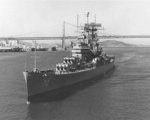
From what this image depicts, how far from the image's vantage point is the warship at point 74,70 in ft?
112

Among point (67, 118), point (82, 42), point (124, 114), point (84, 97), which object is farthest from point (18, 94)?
point (82, 42)

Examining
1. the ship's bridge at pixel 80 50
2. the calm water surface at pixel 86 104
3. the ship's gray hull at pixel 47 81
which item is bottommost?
the calm water surface at pixel 86 104

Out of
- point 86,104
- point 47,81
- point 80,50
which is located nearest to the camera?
point 86,104

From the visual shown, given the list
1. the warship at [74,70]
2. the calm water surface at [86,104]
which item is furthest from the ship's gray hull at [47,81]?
the calm water surface at [86,104]

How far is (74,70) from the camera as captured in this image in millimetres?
43688

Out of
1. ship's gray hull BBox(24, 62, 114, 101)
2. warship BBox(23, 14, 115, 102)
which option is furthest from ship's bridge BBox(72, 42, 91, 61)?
ship's gray hull BBox(24, 62, 114, 101)

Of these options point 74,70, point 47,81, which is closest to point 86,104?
point 47,81

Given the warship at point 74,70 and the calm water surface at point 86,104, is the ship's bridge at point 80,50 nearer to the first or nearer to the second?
the warship at point 74,70

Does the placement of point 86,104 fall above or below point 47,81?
below

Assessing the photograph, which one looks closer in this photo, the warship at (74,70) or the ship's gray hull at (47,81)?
the ship's gray hull at (47,81)

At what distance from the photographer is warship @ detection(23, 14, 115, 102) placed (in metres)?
34.2

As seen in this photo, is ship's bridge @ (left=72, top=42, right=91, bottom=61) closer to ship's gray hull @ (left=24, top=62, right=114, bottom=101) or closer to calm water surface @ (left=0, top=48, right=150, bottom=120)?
ship's gray hull @ (left=24, top=62, right=114, bottom=101)

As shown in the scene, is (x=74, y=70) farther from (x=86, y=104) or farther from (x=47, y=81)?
(x=86, y=104)

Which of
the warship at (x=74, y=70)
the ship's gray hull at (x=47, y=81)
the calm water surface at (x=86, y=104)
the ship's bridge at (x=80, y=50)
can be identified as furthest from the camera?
the ship's bridge at (x=80, y=50)
